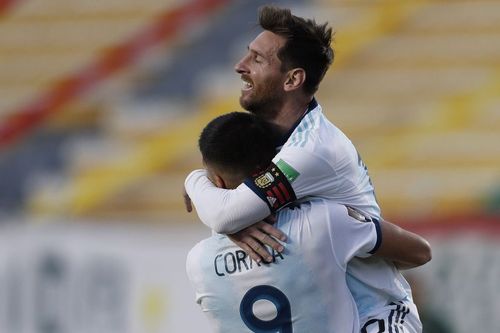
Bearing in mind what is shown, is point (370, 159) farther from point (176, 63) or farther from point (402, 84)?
point (176, 63)

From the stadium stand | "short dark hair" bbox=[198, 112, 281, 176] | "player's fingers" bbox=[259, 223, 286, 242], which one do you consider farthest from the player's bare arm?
the stadium stand

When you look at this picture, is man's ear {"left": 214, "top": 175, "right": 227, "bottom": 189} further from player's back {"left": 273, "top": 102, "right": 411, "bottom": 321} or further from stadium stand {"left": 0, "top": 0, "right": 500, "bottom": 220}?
stadium stand {"left": 0, "top": 0, "right": 500, "bottom": 220}

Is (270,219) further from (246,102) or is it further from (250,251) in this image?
(246,102)

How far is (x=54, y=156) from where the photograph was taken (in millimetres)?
9070

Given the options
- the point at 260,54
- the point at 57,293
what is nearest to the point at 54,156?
the point at 57,293

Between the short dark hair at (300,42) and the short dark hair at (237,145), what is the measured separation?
226mm

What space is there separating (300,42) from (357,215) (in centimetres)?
51

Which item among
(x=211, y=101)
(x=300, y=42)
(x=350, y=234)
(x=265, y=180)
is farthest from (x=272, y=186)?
(x=211, y=101)

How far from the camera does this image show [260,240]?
3367 millimetres

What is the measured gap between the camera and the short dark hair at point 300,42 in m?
3.53

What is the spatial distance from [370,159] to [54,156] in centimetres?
240

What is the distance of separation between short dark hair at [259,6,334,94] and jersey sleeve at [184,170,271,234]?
1.33 ft

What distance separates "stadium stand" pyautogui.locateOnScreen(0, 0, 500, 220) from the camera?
790cm

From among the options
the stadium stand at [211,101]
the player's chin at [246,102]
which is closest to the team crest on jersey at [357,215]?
the player's chin at [246,102]
